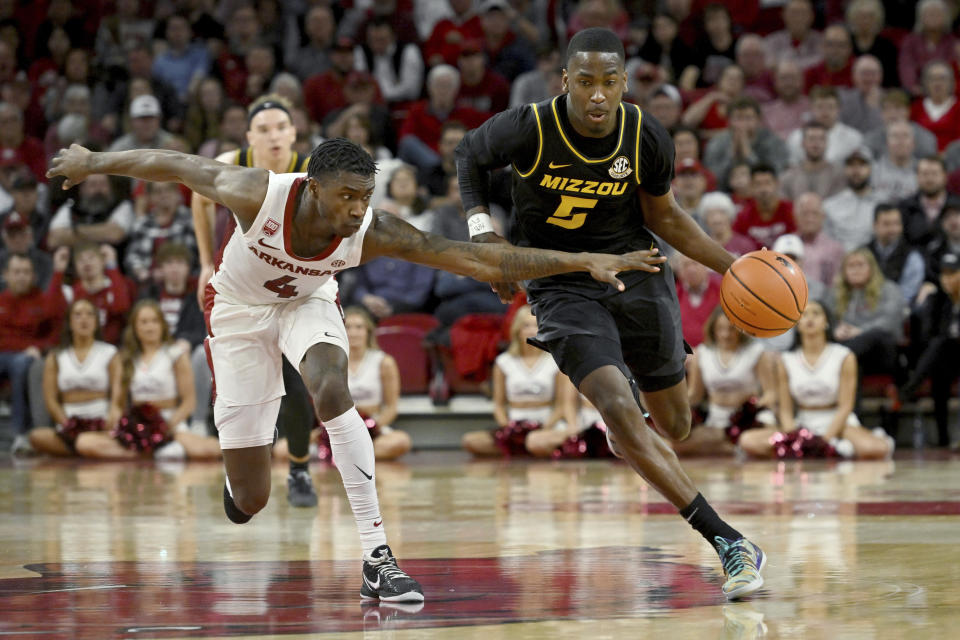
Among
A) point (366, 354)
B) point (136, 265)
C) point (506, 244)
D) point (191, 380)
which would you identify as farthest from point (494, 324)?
point (506, 244)

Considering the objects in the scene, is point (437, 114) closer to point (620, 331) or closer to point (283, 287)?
point (620, 331)

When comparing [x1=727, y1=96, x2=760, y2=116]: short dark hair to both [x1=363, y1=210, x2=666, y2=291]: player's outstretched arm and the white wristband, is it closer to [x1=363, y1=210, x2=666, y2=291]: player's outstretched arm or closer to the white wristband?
the white wristband

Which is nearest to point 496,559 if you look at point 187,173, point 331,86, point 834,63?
point 187,173

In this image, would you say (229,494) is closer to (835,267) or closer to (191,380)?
(191,380)

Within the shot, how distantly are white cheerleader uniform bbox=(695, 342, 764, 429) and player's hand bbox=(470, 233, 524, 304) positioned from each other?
549 cm

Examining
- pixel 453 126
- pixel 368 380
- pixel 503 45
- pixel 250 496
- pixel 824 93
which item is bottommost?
pixel 250 496

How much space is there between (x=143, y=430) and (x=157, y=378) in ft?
1.43

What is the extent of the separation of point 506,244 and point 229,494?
69.3 inches

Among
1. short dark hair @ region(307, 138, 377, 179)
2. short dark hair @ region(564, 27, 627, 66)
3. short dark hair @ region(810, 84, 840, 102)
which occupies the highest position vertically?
short dark hair @ region(810, 84, 840, 102)

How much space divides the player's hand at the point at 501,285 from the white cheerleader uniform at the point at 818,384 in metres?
5.52

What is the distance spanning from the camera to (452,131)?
39.6 feet

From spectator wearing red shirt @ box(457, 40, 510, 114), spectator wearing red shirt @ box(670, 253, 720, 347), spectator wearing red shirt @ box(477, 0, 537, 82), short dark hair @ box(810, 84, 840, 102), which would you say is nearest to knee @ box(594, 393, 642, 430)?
spectator wearing red shirt @ box(670, 253, 720, 347)

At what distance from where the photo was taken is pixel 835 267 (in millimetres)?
11164

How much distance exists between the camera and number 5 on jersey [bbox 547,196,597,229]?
17.5 feet
